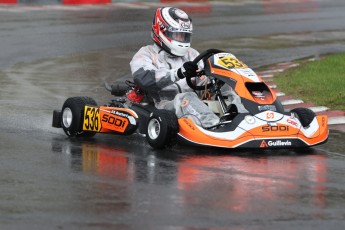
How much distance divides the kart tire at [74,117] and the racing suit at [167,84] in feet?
1.94

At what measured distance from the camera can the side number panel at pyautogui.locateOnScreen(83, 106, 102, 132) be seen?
9891mm

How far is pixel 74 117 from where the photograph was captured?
Answer: 9977mm

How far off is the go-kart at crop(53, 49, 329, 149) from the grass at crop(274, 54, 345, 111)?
8.08 ft

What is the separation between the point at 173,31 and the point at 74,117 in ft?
4.17

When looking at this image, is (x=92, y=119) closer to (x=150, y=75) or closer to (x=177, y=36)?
(x=150, y=75)

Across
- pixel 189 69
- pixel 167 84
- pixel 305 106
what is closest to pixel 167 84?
pixel 167 84

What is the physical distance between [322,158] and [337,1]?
19.6 metres

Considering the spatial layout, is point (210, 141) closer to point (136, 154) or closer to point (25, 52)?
point (136, 154)

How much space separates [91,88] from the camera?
13.4m

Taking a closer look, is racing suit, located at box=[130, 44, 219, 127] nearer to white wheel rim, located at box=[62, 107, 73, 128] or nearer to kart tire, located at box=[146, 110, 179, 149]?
kart tire, located at box=[146, 110, 179, 149]

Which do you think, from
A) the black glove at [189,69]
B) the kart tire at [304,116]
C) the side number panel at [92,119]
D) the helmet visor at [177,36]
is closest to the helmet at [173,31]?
the helmet visor at [177,36]

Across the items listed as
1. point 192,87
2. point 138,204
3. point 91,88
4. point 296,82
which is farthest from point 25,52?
point 138,204

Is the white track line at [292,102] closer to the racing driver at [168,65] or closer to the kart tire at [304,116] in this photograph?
the racing driver at [168,65]

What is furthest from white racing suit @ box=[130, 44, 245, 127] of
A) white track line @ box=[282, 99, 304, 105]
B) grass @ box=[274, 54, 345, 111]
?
grass @ box=[274, 54, 345, 111]
